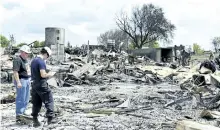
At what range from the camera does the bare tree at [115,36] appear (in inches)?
2820

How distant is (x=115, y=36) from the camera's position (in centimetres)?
7669

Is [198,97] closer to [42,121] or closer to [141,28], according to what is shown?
[42,121]

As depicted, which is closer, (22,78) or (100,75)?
(22,78)

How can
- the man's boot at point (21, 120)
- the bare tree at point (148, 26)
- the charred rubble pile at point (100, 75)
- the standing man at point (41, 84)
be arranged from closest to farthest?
the standing man at point (41, 84), the man's boot at point (21, 120), the charred rubble pile at point (100, 75), the bare tree at point (148, 26)

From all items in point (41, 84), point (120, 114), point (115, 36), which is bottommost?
point (120, 114)

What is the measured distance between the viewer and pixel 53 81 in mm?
17078

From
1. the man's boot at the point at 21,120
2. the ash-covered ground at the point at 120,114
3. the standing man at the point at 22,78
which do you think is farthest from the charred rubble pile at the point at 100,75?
the man's boot at the point at 21,120

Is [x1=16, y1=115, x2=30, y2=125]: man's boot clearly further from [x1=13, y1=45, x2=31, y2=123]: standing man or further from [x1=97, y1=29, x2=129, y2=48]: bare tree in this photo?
[x1=97, y1=29, x2=129, y2=48]: bare tree

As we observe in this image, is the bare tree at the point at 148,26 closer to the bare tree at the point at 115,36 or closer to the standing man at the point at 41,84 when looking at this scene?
the bare tree at the point at 115,36

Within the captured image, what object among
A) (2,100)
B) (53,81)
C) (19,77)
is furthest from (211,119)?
(53,81)

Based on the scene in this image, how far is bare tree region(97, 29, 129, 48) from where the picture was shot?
71625 mm

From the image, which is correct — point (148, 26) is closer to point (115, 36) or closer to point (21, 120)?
point (115, 36)

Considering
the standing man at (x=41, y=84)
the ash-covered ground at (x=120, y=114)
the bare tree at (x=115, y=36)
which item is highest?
the bare tree at (x=115, y=36)

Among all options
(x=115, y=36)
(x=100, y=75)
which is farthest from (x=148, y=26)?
(x=100, y=75)
